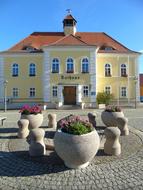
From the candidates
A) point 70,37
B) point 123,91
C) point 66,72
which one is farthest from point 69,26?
point 123,91

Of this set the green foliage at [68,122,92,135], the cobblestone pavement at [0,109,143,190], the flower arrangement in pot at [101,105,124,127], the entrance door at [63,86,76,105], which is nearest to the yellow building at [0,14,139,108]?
the entrance door at [63,86,76,105]

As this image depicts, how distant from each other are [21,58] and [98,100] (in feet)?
41.2

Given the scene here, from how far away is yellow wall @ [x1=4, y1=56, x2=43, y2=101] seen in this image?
1393 inches

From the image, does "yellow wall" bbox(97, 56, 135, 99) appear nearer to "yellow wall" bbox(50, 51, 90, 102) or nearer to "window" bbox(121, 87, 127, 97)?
"window" bbox(121, 87, 127, 97)

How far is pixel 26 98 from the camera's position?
35344 millimetres

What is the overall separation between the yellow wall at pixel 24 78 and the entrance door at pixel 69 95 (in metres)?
3.75

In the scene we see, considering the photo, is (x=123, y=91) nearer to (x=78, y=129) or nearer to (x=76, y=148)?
(x=78, y=129)

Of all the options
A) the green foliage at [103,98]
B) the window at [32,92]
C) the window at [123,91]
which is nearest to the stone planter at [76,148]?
the green foliage at [103,98]

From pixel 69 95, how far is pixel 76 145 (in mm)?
27837

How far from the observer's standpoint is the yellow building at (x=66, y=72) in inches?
1310

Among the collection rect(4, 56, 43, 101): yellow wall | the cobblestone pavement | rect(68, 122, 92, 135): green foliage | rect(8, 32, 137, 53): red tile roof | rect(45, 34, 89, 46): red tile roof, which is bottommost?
the cobblestone pavement

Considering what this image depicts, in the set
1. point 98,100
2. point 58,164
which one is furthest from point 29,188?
point 98,100

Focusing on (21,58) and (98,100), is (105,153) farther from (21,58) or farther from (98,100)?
(21,58)

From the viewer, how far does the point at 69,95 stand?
34.0 meters
